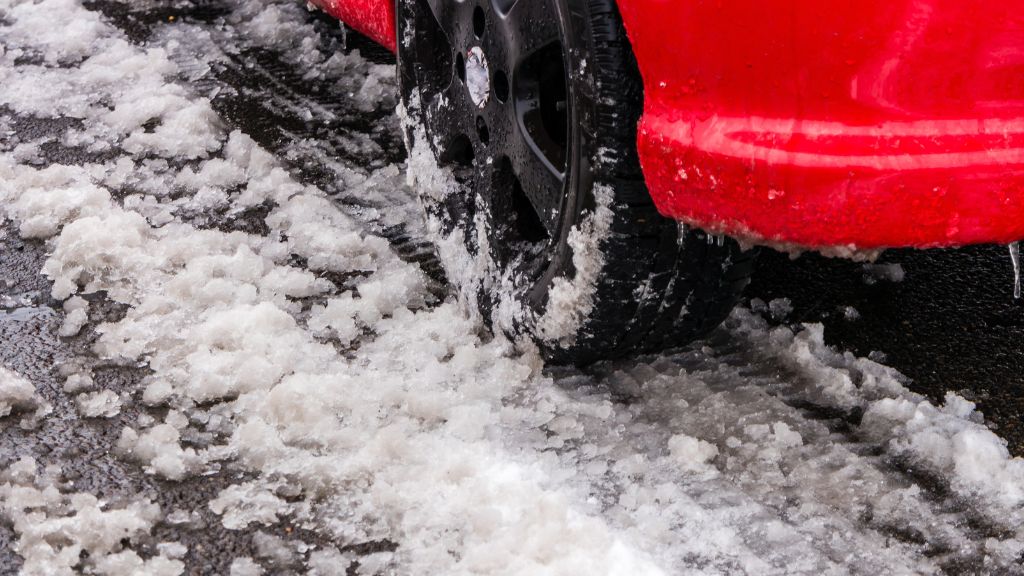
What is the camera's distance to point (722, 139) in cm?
161

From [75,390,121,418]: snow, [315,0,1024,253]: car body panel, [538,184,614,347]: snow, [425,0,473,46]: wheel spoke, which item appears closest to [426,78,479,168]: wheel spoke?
[425,0,473,46]: wheel spoke

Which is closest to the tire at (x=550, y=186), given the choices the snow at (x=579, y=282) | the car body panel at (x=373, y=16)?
the snow at (x=579, y=282)

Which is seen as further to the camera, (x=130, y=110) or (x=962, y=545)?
(x=130, y=110)

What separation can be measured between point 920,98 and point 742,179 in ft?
0.88

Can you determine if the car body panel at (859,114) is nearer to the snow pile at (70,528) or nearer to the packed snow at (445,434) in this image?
the packed snow at (445,434)

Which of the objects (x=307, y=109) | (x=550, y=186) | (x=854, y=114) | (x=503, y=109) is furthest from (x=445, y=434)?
(x=307, y=109)

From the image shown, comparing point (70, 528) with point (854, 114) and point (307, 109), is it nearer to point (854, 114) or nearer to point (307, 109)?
point (854, 114)

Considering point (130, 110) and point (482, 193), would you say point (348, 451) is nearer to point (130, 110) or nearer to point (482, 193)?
point (482, 193)

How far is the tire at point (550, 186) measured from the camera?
177 cm

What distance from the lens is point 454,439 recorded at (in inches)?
80.2

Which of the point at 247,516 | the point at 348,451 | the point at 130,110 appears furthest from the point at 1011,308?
the point at 130,110

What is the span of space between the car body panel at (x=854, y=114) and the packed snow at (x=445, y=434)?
0.39 meters

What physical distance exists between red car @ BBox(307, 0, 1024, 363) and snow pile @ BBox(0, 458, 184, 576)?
0.82 metres

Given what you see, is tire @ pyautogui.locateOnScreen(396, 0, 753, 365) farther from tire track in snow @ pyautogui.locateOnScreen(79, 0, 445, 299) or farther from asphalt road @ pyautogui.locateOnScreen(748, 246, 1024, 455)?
asphalt road @ pyautogui.locateOnScreen(748, 246, 1024, 455)
